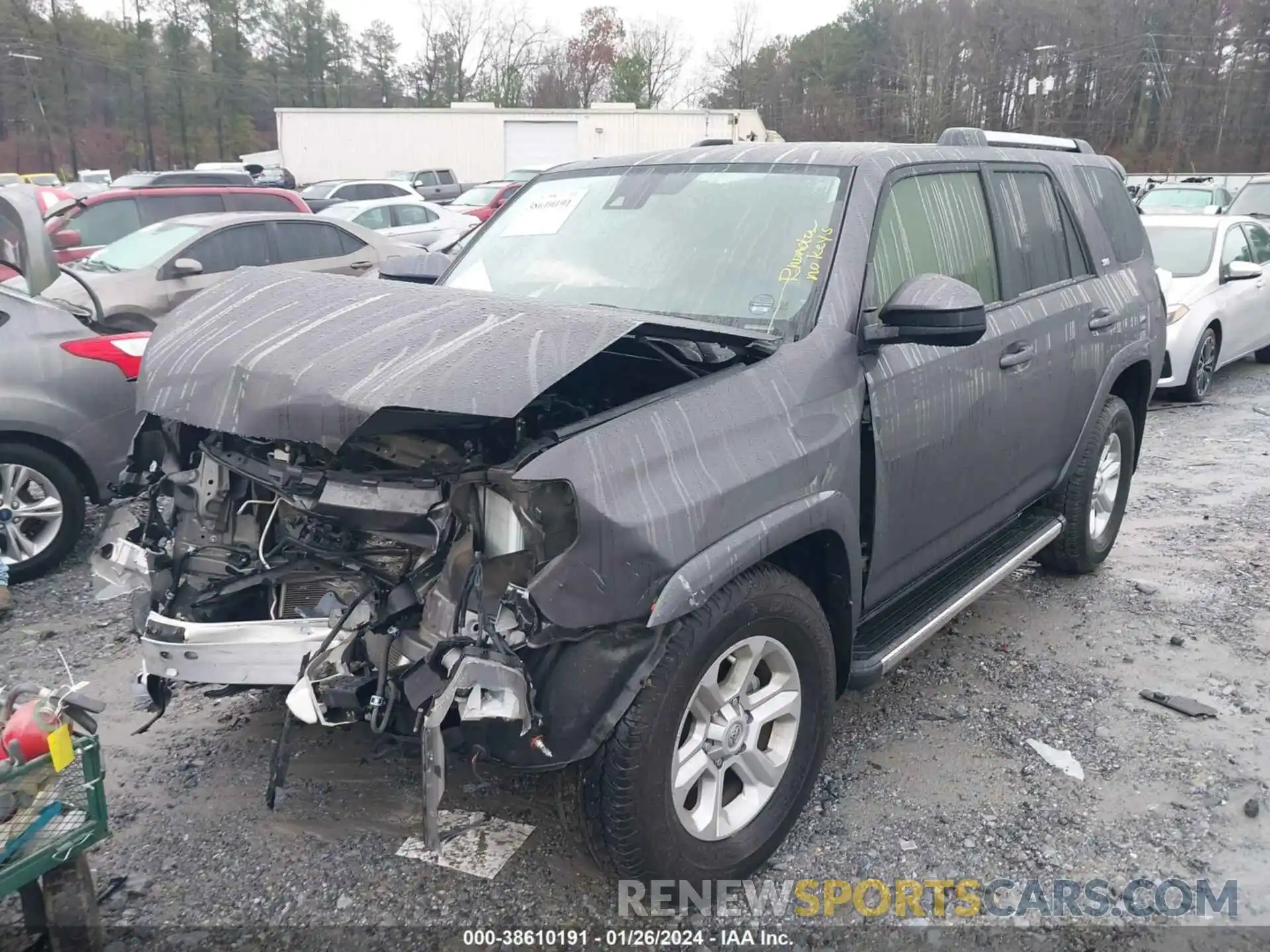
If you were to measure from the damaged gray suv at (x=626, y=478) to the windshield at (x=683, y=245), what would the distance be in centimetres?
1

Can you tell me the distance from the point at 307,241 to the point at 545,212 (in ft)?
21.2

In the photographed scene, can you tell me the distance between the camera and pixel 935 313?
9.22 ft

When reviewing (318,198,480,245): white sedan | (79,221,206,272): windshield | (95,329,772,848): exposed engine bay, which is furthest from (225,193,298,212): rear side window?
(95,329,772,848): exposed engine bay

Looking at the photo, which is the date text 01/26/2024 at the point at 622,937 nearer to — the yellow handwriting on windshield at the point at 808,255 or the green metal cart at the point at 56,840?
the green metal cart at the point at 56,840

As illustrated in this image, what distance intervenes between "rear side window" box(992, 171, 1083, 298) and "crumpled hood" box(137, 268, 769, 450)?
1.77 meters

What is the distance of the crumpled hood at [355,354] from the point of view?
2.25 meters

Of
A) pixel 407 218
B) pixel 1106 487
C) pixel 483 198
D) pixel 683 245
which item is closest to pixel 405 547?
pixel 683 245

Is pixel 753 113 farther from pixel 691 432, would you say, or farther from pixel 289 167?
pixel 691 432

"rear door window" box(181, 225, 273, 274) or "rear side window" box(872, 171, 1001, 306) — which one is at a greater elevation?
"rear side window" box(872, 171, 1001, 306)

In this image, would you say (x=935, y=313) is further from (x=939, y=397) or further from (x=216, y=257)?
(x=216, y=257)

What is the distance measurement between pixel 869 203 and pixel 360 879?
8.60ft

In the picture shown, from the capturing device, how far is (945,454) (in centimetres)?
338

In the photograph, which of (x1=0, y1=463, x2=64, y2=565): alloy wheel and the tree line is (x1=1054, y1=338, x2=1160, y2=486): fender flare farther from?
the tree line

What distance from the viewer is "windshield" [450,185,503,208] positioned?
2256 centimetres
